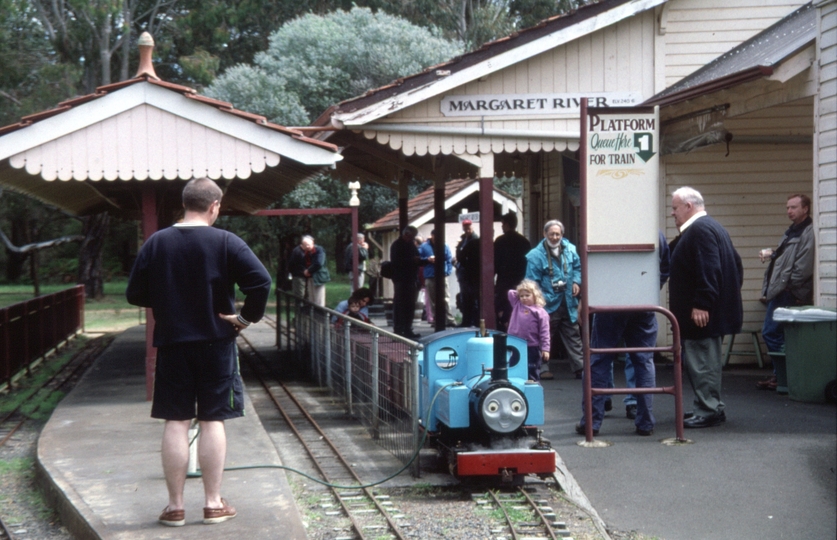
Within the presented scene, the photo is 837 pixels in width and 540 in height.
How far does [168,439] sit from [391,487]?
2107 millimetres

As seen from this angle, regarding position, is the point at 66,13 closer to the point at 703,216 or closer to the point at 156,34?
the point at 156,34

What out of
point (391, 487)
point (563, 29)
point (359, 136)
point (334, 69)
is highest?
point (334, 69)

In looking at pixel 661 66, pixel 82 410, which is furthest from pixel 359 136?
pixel 82 410

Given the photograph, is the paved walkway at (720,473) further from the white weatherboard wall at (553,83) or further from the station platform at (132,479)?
the white weatherboard wall at (553,83)

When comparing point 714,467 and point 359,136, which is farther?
point 359,136

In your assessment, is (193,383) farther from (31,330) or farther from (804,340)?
(31,330)

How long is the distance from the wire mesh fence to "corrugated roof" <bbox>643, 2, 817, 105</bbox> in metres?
4.11

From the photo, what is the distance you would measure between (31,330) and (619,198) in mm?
9345

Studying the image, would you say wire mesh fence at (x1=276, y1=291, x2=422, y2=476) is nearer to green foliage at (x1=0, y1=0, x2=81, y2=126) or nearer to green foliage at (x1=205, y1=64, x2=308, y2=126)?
green foliage at (x1=205, y1=64, x2=308, y2=126)

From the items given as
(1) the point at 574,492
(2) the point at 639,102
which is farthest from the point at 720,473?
(2) the point at 639,102

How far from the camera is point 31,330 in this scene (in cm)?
1449

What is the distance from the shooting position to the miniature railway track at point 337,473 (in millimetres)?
6176

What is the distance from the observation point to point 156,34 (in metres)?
36.8

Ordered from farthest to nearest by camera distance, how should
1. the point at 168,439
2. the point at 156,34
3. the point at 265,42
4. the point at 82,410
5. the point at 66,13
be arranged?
the point at 265,42 < the point at 156,34 < the point at 66,13 < the point at 82,410 < the point at 168,439
